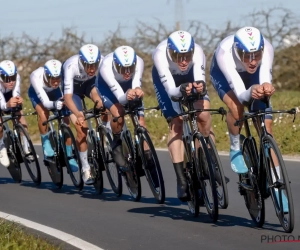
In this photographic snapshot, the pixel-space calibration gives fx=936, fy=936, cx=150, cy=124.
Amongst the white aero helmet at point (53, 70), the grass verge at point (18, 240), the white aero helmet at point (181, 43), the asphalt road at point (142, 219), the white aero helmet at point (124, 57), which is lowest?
the asphalt road at point (142, 219)

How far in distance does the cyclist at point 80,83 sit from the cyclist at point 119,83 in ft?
1.15

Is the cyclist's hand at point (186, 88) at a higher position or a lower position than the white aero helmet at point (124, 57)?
lower

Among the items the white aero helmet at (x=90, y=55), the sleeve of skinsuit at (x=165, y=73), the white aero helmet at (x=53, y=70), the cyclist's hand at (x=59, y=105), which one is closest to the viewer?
the sleeve of skinsuit at (x=165, y=73)

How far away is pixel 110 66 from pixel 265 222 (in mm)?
3077

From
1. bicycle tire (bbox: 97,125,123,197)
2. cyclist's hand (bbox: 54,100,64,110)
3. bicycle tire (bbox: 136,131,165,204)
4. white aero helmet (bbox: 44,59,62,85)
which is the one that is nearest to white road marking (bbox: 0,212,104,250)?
bicycle tire (bbox: 136,131,165,204)

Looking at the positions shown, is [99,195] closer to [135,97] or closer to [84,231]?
[135,97]

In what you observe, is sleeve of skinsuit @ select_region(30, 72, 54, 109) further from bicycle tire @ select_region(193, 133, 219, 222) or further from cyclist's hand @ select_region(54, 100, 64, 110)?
bicycle tire @ select_region(193, 133, 219, 222)

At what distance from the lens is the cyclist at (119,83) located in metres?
10.4

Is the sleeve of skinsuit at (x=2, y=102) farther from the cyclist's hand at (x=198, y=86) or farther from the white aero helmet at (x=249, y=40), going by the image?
the white aero helmet at (x=249, y=40)

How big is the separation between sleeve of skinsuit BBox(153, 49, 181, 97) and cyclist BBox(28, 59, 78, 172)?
334 centimetres

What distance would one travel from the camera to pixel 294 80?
95.1 feet

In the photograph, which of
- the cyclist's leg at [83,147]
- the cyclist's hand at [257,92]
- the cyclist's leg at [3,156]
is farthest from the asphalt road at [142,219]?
the cyclist's hand at [257,92]

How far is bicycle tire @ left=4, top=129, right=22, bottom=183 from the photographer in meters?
13.4

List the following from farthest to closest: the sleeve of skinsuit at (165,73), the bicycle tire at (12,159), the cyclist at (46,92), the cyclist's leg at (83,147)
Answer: the bicycle tire at (12,159), the cyclist at (46,92), the cyclist's leg at (83,147), the sleeve of skinsuit at (165,73)
